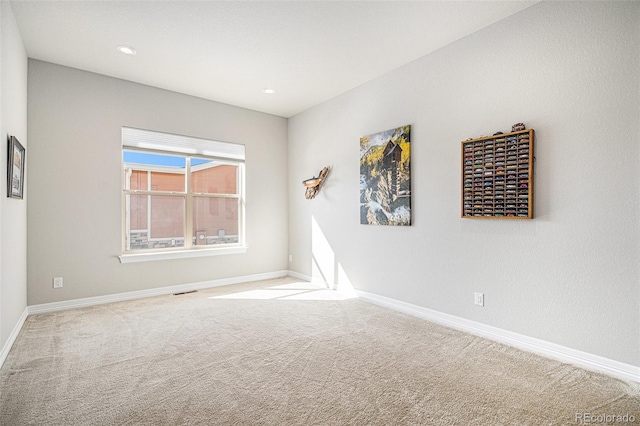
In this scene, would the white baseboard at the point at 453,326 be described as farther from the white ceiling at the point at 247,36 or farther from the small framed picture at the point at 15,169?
the white ceiling at the point at 247,36

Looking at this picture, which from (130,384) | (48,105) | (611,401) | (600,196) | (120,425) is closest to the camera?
(120,425)

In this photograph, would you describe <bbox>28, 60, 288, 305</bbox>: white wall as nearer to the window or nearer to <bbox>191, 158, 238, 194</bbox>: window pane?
the window

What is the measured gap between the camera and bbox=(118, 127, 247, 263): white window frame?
4.25m

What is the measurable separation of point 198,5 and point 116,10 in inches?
27.9

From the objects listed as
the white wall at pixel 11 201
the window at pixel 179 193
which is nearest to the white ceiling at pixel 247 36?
the white wall at pixel 11 201

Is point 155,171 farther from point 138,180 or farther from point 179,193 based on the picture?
point 179,193

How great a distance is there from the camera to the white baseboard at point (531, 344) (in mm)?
2246

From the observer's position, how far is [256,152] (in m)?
5.36

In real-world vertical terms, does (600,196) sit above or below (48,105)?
below

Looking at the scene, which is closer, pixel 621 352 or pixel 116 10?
pixel 621 352

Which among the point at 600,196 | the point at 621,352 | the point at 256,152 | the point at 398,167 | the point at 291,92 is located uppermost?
Answer: the point at 291,92

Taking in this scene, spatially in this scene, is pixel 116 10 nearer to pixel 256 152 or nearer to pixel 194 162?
pixel 194 162

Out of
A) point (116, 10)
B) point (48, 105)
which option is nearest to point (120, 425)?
point (116, 10)

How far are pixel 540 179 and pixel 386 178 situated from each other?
5.25 feet
